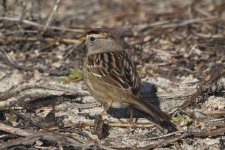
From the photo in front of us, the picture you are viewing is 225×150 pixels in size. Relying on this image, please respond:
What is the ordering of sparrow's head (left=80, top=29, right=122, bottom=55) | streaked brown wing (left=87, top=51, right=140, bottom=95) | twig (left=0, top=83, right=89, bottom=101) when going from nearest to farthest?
1. streaked brown wing (left=87, top=51, right=140, bottom=95)
2. twig (left=0, top=83, right=89, bottom=101)
3. sparrow's head (left=80, top=29, right=122, bottom=55)

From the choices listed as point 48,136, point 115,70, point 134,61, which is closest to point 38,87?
point 115,70

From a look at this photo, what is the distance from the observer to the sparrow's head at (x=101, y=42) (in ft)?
18.5

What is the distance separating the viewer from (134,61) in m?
6.54

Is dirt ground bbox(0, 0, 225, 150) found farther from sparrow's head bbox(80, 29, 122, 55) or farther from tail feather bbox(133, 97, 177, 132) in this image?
sparrow's head bbox(80, 29, 122, 55)

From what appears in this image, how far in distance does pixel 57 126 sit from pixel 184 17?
3.56 meters

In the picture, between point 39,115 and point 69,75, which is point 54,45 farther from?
point 39,115

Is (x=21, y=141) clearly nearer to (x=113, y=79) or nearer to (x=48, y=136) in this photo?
(x=48, y=136)

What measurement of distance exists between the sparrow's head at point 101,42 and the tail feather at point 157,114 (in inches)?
36.3

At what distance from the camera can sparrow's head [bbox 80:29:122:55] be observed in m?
5.63

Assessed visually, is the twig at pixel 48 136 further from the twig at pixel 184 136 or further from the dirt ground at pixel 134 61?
the twig at pixel 184 136

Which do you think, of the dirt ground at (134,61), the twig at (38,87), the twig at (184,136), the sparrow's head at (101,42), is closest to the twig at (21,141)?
the dirt ground at (134,61)

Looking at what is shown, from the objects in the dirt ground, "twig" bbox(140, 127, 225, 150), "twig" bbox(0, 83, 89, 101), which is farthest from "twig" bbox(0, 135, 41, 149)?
"twig" bbox(0, 83, 89, 101)

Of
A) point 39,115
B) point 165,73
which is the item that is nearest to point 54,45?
point 165,73

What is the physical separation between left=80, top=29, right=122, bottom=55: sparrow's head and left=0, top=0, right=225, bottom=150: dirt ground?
0.42 metres
